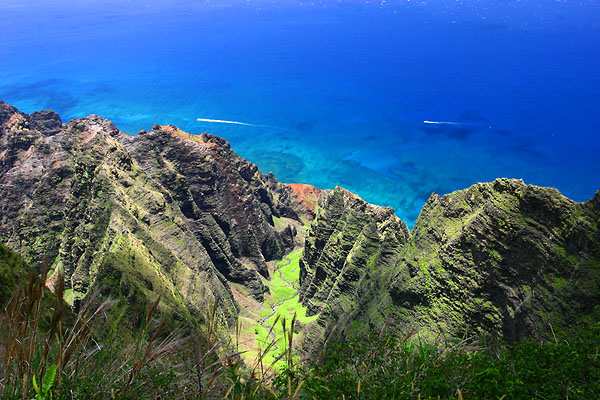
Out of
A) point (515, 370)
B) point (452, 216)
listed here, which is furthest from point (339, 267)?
point (515, 370)

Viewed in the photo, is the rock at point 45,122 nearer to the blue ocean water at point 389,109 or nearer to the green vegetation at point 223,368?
the blue ocean water at point 389,109

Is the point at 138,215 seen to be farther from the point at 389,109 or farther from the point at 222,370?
the point at 389,109

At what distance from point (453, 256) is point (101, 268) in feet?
81.1

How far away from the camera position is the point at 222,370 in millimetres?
8445

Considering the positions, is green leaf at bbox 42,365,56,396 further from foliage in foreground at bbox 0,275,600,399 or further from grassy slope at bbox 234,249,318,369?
grassy slope at bbox 234,249,318,369

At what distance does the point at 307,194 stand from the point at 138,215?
262 ft

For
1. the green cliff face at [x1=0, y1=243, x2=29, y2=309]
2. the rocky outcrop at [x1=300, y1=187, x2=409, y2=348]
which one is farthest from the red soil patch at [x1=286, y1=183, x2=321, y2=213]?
the green cliff face at [x1=0, y1=243, x2=29, y2=309]

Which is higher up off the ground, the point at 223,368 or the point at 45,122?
the point at 45,122

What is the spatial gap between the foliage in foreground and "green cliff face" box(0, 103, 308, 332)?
29.0 ft

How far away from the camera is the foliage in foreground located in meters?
6.64

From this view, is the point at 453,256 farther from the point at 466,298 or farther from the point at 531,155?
the point at 531,155

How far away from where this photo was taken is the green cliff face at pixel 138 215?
111 feet

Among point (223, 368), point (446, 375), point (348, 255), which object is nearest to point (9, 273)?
point (223, 368)

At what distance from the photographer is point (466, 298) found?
26.2 meters
